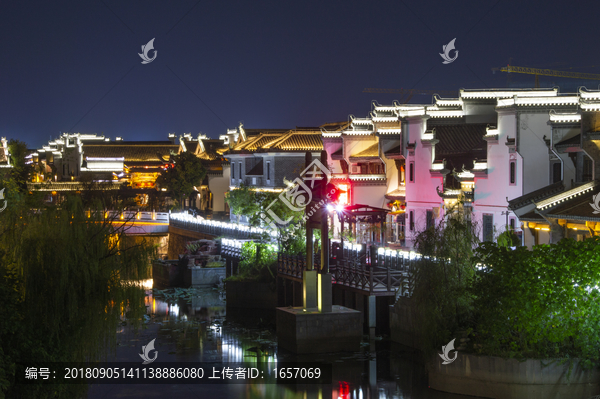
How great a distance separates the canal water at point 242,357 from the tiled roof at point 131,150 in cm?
7909

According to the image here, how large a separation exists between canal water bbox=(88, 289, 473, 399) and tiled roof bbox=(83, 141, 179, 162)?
3114 inches

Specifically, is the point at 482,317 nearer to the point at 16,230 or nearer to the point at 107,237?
the point at 107,237

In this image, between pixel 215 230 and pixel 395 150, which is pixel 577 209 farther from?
pixel 215 230

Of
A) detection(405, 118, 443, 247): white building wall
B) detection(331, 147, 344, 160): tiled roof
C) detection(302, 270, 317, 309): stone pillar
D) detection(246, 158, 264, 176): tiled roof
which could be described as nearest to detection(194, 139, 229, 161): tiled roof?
detection(246, 158, 264, 176): tiled roof

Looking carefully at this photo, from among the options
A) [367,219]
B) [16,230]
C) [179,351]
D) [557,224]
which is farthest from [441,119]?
[16,230]

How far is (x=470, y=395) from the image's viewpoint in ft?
66.2

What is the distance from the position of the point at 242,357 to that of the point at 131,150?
93518 millimetres

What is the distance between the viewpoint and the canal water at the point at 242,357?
22.7 metres

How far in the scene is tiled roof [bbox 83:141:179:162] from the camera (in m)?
115

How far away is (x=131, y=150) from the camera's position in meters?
117

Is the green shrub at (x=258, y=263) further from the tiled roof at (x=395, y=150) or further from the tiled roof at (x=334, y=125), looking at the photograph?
the tiled roof at (x=334, y=125)

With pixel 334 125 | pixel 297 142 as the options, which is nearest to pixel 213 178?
pixel 297 142

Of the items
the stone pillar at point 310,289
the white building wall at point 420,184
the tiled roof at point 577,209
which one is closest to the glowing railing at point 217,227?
the white building wall at point 420,184

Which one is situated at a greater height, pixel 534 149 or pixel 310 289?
pixel 534 149
